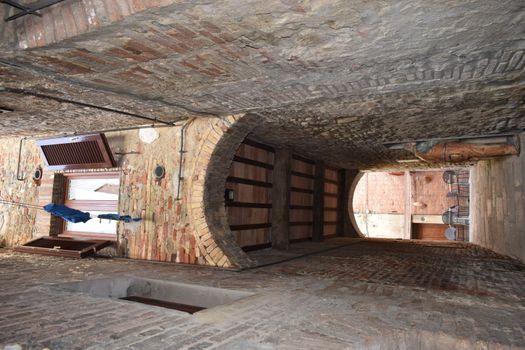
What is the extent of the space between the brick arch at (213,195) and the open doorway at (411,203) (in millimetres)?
13617

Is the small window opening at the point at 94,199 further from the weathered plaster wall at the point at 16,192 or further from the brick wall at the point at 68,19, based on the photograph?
the brick wall at the point at 68,19

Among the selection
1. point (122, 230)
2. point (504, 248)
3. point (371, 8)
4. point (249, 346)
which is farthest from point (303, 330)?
point (504, 248)

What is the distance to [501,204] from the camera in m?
6.92

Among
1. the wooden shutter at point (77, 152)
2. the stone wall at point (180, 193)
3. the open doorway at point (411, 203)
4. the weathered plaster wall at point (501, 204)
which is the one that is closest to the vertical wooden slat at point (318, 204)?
the weathered plaster wall at point (501, 204)

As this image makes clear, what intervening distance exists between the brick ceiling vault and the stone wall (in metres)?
0.35

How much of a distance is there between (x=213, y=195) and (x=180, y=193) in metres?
0.46

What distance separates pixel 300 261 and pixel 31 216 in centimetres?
502

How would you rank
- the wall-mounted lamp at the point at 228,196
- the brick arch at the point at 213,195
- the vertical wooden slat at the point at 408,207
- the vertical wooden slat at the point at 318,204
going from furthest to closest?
the vertical wooden slat at the point at 408,207 < the vertical wooden slat at the point at 318,204 < the wall-mounted lamp at the point at 228,196 < the brick arch at the point at 213,195

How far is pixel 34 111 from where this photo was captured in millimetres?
5055

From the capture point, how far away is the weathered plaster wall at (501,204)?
588cm

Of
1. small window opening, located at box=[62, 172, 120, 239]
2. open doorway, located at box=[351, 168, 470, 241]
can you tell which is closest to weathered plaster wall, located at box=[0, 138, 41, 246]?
small window opening, located at box=[62, 172, 120, 239]

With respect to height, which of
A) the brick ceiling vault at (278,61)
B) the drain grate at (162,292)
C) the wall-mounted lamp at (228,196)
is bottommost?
the drain grate at (162,292)

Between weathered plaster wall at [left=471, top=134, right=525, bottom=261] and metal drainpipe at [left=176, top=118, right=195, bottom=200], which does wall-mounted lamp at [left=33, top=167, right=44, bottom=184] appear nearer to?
metal drainpipe at [left=176, top=118, right=195, bottom=200]

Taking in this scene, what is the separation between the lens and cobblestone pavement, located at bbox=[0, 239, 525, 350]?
7.47 ft
